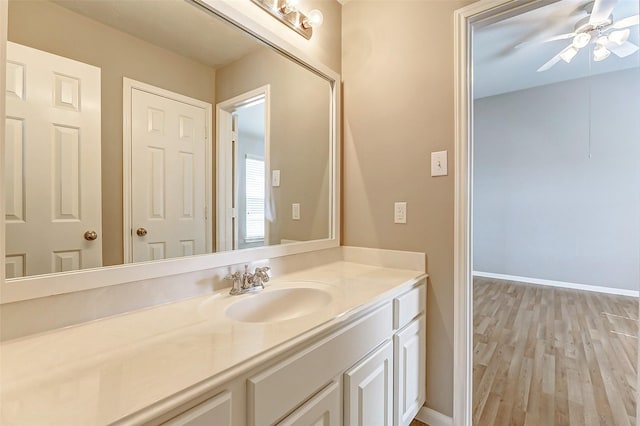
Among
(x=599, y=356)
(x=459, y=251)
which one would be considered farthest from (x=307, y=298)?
(x=599, y=356)

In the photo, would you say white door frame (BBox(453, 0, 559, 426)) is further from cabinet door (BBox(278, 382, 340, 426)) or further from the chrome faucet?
the chrome faucet

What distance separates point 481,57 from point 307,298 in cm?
329

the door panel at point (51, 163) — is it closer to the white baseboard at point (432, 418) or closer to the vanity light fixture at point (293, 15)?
the vanity light fixture at point (293, 15)

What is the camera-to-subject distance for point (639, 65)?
3.29 metres

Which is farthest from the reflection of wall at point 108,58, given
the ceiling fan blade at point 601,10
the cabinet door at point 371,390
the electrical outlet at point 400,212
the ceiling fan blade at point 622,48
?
the ceiling fan blade at point 622,48

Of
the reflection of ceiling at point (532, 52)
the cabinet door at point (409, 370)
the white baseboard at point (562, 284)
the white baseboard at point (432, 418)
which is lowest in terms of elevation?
the white baseboard at point (432, 418)

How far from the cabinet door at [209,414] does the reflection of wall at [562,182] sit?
15.3 ft

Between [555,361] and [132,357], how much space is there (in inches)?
102

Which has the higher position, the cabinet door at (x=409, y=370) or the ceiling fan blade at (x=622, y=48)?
the ceiling fan blade at (x=622, y=48)

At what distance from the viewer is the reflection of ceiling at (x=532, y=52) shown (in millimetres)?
2340

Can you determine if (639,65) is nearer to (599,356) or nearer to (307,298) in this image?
(599,356)

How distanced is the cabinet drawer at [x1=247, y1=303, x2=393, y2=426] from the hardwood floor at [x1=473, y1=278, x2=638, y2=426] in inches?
41.4

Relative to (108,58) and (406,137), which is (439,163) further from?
(108,58)

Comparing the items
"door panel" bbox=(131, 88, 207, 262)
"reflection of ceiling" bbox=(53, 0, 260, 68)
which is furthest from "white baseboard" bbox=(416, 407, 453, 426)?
"reflection of ceiling" bbox=(53, 0, 260, 68)
